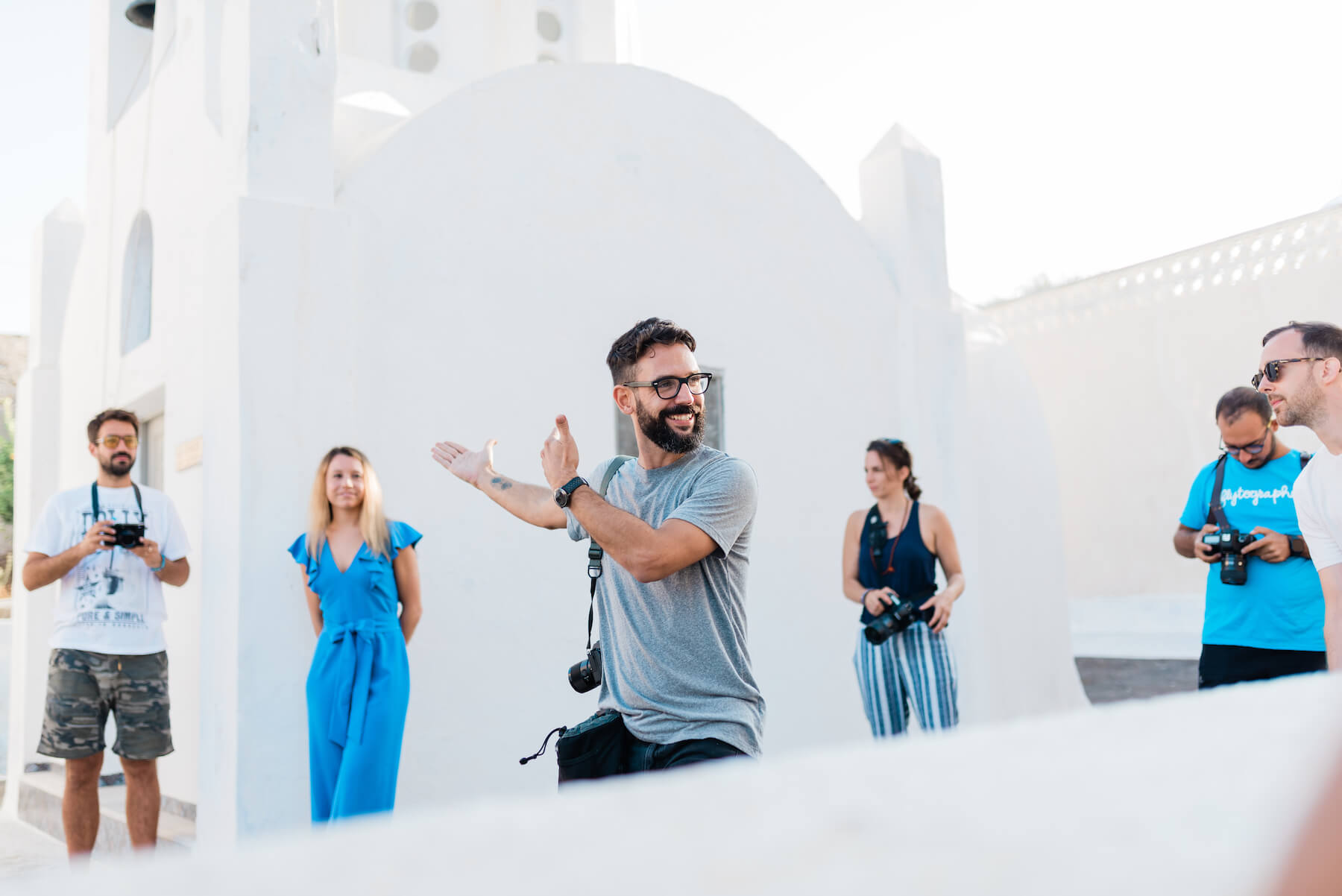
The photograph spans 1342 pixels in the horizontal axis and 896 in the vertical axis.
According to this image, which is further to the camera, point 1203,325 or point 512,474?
point 1203,325

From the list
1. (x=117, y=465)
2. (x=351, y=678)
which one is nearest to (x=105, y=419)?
(x=117, y=465)

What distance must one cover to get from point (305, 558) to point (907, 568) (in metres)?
2.68

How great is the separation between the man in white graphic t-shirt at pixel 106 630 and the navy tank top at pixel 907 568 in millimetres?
3245

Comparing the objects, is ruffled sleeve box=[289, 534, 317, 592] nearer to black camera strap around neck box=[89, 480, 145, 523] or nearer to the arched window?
black camera strap around neck box=[89, 480, 145, 523]

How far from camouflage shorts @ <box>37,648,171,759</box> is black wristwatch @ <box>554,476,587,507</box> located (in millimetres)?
3195

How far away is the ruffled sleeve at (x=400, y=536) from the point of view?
4.77 metres

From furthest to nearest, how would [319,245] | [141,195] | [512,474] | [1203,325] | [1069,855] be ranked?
1. [1203,325]
2. [141,195]
3. [512,474]
4. [319,245]
5. [1069,855]

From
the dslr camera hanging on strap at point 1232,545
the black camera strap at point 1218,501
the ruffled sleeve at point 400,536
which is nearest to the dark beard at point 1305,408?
the dslr camera hanging on strap at point 1232,545

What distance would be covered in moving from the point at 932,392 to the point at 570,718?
3385 mm

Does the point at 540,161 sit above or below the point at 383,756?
above

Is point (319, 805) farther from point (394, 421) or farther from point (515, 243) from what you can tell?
point (515, 243)

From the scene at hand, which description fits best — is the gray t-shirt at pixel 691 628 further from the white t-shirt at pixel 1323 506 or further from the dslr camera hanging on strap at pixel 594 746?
the white t-shirt at pixel 1323 506

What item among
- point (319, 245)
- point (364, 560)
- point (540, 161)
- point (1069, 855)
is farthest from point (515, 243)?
point (1069, 855)

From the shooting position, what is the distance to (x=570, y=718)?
586 centimetres
